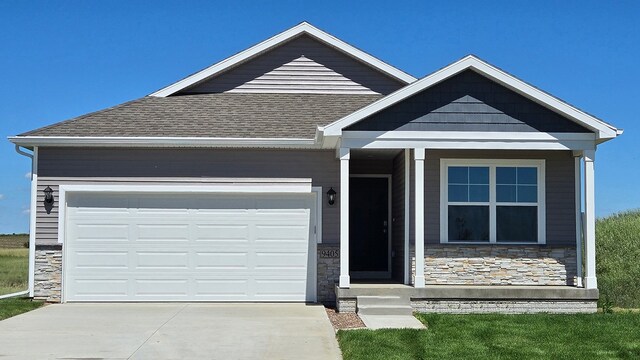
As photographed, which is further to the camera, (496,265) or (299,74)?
(299,74)

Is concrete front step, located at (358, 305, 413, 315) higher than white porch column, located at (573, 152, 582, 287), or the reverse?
white porch column, located at (573, 152, 582, 287)

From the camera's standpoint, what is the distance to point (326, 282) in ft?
49.2

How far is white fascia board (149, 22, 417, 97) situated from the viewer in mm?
17375

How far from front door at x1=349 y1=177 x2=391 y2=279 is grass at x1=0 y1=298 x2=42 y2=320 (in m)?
6.73

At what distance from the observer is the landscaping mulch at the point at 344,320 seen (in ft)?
38.6

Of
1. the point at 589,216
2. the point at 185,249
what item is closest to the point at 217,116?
the point at 185,249

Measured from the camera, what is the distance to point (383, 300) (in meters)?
13.3

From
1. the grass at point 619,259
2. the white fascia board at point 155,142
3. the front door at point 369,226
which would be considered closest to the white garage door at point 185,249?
the white fascia board at point 155,142

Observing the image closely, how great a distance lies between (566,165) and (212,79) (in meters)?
8.16

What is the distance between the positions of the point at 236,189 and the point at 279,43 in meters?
4.32

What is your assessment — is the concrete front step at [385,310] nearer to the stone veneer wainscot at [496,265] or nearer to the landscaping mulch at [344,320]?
the landscaping mulch at [344,320]

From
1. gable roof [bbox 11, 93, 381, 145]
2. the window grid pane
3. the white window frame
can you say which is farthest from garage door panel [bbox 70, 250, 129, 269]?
the window grid pane

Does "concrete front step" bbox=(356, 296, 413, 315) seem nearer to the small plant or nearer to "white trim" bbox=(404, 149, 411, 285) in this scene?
"white trim" bbox=(404, 149, 411, 285)

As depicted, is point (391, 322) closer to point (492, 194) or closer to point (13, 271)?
point (492, 194)
